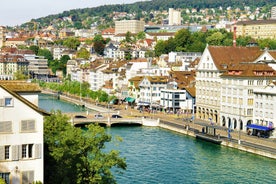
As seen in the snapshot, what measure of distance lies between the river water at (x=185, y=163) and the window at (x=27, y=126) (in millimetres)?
12384

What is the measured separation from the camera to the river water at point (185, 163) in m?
37.5

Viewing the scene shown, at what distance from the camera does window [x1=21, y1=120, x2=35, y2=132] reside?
2008cm

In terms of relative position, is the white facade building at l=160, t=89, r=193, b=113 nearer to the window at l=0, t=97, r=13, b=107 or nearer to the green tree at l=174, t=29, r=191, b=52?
the green tree at l=174, t=29, r=191, b=52

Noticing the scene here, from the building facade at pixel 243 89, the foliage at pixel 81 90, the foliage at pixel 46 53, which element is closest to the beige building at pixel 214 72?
the building facade at pixel 243 89

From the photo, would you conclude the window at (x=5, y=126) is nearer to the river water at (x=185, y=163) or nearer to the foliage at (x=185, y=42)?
the river water at (x=185, y=163)

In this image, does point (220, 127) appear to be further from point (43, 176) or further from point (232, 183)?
point (43, 176)

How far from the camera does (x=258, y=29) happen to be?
164625mm

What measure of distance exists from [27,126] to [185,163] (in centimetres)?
2396

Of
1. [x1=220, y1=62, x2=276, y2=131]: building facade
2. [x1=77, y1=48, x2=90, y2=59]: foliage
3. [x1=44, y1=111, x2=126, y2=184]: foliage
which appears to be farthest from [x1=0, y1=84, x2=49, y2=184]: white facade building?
[x1=77, y1=48, x2=90, y2=59]: foliage

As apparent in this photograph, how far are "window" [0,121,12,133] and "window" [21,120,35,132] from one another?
1.34 feet

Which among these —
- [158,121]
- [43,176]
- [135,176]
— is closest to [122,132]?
[158,121]

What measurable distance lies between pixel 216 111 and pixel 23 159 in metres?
45.3

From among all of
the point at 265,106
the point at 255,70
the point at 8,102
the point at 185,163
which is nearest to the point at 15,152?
the point at 8,102

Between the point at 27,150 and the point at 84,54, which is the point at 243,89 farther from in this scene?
the point at 84,54
